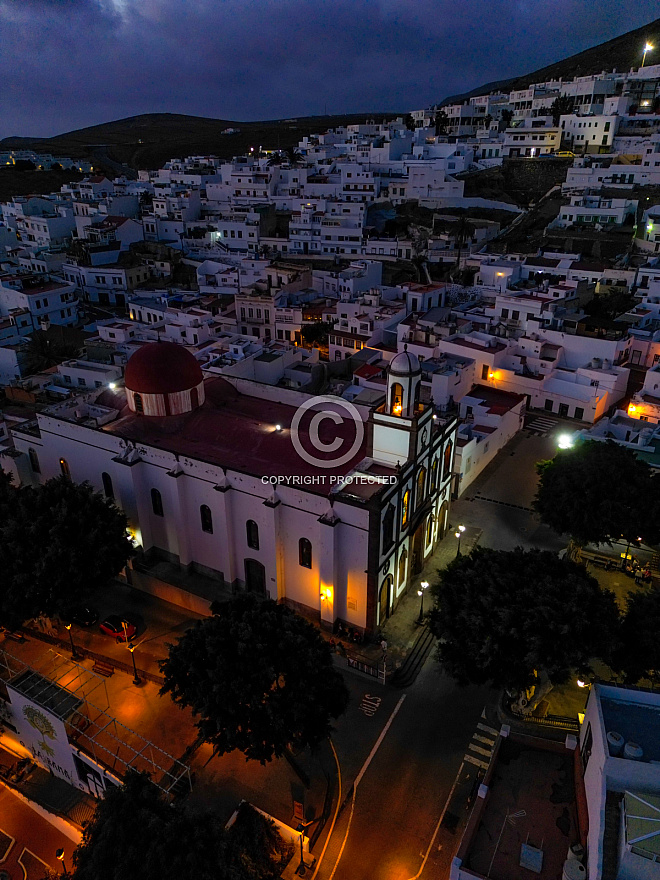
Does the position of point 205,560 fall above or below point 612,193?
below

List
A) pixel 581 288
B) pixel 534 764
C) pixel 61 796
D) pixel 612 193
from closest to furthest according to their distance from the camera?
pixel 534 764 < pixel 61 796 < pixel 581 288 < pixel 612 193

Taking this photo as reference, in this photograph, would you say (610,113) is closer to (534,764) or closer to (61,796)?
(534,764)

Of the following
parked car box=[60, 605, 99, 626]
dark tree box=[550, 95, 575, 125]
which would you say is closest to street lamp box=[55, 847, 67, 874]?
parked car box=[60, 605, 99, 626]

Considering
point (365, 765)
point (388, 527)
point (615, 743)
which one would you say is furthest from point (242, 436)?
point (615, 743)

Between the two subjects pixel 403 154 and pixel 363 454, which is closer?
pixel 363 454

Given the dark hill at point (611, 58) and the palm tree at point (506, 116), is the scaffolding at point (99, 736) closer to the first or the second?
the palm tree at point (506, 116)

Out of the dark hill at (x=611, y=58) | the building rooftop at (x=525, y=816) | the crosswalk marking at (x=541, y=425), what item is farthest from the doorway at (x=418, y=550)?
the dark hill at (x=611, y=58)

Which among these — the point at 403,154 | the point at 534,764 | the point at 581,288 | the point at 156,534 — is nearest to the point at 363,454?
the point at 156,534
